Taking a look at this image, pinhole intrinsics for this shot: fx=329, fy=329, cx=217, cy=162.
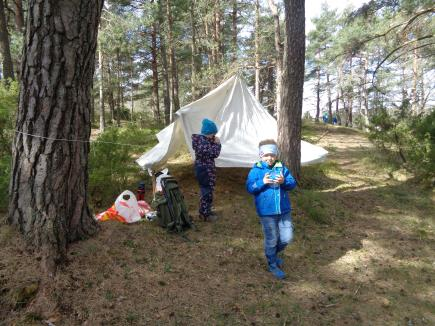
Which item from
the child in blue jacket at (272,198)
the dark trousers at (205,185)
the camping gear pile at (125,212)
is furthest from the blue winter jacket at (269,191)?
the camping gear pile at (125,212)

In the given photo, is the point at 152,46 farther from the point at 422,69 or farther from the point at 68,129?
the point at 422,69

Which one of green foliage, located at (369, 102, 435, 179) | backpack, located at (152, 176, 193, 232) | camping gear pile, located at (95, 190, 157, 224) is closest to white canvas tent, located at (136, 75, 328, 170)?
backpack, located at (152, 176, 193, 232)

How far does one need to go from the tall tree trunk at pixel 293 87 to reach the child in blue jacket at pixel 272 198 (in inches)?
109

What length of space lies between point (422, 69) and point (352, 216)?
2306 centimetres

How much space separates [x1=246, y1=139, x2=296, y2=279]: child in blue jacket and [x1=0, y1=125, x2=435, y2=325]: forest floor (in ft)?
1.20

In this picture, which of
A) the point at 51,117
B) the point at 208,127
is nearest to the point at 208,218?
the point at 208,127

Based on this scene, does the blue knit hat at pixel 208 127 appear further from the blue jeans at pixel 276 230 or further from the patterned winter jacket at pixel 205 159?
the blue jeans at pixel 276 230

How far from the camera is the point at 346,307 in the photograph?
3.02 meters

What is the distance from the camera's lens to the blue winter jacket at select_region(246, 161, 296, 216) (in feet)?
11.0

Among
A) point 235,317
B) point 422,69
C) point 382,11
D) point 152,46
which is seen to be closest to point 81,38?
point 235,317

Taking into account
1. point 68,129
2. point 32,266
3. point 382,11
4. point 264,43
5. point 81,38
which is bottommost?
point 32,266

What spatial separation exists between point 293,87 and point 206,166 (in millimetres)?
2482

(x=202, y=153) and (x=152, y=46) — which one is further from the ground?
(x=152, y=46)

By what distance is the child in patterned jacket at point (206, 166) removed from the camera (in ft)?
15.3
